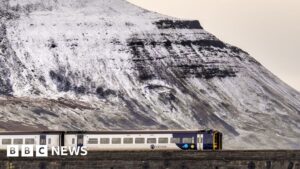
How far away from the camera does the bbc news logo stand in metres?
152

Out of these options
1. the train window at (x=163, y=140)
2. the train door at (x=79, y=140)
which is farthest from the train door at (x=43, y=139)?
the train window at (x=163, y=140)

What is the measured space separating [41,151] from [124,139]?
9.63 metres

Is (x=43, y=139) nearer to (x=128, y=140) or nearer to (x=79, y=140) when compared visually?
(x=79, y=140)

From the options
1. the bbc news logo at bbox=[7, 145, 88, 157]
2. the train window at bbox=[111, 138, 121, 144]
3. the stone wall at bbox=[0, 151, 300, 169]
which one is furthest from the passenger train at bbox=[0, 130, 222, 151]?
the stone wall at bbox=[0, 151, 300, 169]

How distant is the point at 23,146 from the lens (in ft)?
504

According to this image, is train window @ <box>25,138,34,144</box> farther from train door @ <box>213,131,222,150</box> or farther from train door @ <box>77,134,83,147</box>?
train door @ <box>213,131,222,150</box>

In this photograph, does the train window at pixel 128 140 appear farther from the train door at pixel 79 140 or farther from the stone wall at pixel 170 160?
the stone wall at pixel 170 160

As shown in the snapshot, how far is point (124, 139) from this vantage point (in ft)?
517

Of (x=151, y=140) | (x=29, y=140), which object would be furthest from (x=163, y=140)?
(x=29, y=140)

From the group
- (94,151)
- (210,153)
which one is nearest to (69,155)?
(94,151)

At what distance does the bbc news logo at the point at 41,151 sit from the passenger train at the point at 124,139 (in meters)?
1.74

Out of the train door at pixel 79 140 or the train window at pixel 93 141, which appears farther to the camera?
the train window at pixel 93 141

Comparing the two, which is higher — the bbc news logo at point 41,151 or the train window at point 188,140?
the train window at point 188,140

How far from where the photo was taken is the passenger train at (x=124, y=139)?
6097 inches
